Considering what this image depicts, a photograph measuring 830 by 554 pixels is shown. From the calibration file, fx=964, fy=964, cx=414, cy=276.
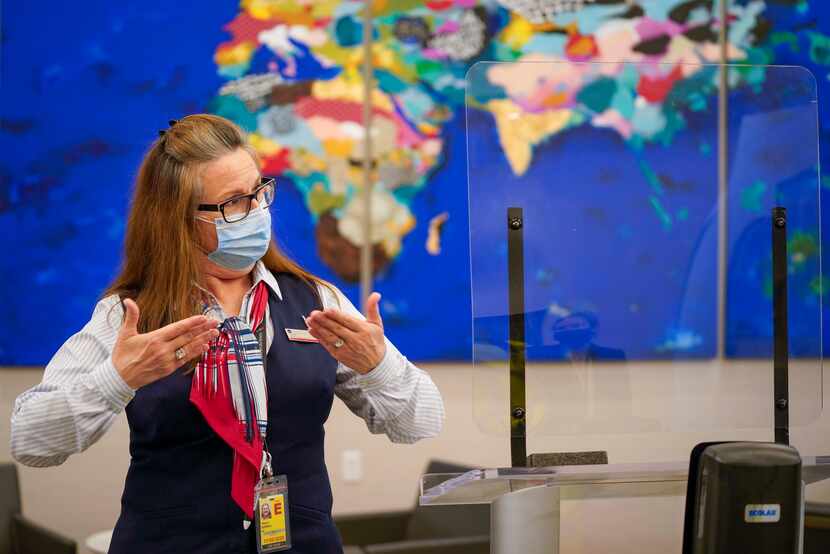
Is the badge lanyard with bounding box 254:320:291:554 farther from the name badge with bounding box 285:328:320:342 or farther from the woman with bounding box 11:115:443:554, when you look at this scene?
the name badge with bounding box 285:328:320:342

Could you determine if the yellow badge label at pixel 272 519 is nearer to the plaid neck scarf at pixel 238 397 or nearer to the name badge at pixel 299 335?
the plaid neck scarf at pixel 238 397

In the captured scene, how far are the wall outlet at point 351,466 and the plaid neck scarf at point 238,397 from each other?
7.96 feet

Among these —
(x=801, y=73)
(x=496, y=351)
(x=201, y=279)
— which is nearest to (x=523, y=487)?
(x=496, y=351)

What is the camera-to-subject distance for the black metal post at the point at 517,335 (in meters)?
1.91

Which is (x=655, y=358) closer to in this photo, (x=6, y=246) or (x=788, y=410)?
(x=788, y=410)

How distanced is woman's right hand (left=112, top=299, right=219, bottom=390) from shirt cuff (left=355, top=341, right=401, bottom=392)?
0.32 m

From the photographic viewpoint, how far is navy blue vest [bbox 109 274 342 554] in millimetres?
1841

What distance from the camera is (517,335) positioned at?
1926 millimetres

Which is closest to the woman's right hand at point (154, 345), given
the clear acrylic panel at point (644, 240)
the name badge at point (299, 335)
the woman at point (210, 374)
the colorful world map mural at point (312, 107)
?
the woman at point (210, 374)

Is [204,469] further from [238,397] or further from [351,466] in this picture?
[351,466]

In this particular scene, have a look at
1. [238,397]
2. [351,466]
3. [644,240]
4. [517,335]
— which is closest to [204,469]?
[238,397]

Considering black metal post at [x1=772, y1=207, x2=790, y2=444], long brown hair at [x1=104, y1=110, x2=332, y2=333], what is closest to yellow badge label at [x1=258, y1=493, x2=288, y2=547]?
long brown hair at [x1=104, y1=110, x2=332, y2=333]

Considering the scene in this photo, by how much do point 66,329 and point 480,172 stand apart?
2.79 m

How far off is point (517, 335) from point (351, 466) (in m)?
2.52
